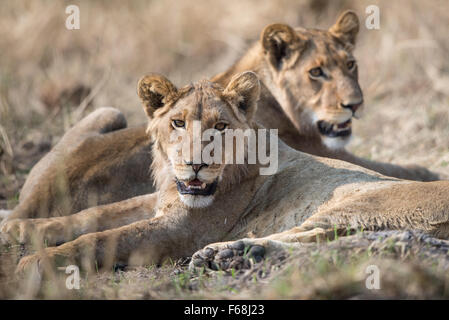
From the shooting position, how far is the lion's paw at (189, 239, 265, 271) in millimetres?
4930

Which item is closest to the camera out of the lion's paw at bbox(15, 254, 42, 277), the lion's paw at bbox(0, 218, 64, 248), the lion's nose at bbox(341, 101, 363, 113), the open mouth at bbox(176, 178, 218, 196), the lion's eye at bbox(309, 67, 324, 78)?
the lion's paw at bbox(15, 254, 42, 277)

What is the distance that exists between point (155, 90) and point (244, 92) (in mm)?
726

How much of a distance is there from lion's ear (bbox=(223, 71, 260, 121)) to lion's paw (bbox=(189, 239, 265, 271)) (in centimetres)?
127

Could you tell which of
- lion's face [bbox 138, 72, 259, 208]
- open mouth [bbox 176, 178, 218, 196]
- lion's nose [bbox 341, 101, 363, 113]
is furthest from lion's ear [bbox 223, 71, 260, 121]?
lion's nose [bbox 341, 101, 363, 113]

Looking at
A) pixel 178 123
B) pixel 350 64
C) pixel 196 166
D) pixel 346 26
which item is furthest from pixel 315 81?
pixel 196 166

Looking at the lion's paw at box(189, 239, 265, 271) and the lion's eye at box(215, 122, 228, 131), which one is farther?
the lion's eye at box(215, 122, 228, 131)

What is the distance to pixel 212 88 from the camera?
5.89 metres

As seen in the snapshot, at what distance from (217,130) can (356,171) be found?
1.30 meters

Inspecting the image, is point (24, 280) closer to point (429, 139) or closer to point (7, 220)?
point (7, 220)

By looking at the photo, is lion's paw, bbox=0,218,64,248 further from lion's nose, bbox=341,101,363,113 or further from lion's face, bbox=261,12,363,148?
lion's nose, bbox=341,101,363,113

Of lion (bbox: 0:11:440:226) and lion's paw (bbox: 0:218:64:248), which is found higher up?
lion (bbox: 0:11:440:226)

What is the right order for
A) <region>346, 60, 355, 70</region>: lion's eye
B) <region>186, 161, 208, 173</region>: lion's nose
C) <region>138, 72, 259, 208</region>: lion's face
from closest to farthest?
<region>186, 161, 208, 173</region>: lion's nose, <region>138, 72, 259, 208</region>: lion's face, <region>346, 60, 355, 70</region>: lion's eye

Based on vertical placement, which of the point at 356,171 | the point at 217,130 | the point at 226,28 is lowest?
the point at 356,171

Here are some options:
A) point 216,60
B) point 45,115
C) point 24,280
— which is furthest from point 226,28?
point 24,280
